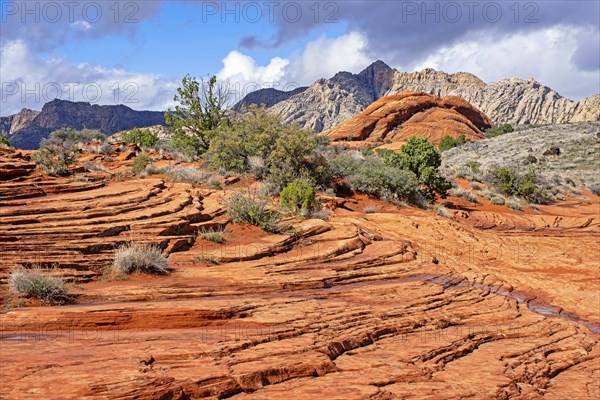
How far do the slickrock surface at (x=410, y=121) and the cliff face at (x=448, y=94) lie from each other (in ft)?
71.6

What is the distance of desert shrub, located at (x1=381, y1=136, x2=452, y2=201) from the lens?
96.0 ft

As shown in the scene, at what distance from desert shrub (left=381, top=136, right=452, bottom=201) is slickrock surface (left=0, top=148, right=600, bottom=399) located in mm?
12530

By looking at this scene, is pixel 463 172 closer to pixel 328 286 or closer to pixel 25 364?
pixel 328 286

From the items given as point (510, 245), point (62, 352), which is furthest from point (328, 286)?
point (510, 245)

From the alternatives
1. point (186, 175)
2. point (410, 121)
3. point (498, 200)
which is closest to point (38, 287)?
point (186, 175)

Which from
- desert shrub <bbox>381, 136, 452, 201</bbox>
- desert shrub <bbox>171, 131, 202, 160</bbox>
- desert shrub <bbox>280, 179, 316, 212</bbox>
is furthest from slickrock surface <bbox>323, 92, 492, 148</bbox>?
desert shrub <bbox>280, 179, 316, 212</bbox>

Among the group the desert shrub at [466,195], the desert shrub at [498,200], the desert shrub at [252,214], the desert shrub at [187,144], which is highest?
the desert shrub at [187,144]

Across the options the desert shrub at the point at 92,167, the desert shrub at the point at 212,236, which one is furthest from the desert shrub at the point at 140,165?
the desert shrub at the point at 212,236

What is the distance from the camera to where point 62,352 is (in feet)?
19.4

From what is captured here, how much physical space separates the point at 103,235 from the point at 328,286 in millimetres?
4774

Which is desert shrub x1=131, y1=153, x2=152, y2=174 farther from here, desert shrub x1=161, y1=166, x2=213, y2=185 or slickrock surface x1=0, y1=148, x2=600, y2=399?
slickrock surface x1=0, y1=148, x2=600, y2=399

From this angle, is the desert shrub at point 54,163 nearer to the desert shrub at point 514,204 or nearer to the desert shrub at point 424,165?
the desert shrub at point 424,165

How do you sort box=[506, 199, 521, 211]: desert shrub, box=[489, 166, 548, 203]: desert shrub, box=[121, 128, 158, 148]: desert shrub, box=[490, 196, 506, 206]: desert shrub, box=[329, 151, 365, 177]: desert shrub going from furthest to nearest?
box=[121, 128, 158, 148]: desert shrub → box=[489, 166, 548, 203]: desert shrub → box=[490, 196, 506, 206]: desert shrub → box=[506, 199, 521, 211]: desert shrub → box=[329, 151, 365, 177]: desert shrub

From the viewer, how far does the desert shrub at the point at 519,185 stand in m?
33.8
